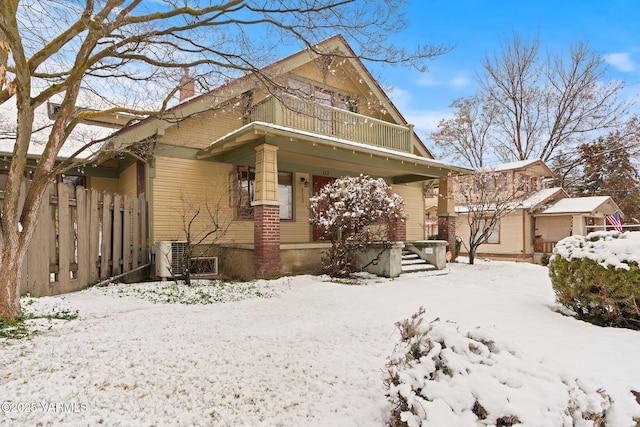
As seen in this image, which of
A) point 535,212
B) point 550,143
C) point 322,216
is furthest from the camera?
point 550,143

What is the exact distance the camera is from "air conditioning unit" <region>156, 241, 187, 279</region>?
351 inches

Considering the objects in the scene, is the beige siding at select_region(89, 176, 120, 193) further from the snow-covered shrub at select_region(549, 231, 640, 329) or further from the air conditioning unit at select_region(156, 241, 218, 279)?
the snow-covered shrub at select_region(549, 231, 640, 329)

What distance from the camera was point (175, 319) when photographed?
4871mm

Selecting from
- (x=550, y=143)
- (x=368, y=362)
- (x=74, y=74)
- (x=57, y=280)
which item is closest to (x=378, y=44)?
(x=74, y=74)

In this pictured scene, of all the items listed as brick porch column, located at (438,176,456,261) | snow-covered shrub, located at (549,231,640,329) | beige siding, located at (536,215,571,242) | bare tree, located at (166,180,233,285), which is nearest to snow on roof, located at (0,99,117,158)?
bare tree, located at (166,180,233,285)

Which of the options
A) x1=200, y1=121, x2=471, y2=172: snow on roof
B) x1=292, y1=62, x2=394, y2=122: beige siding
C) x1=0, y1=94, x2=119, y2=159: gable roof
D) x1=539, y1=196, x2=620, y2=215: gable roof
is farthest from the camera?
x1=539, y1=196, x2=620, y2=215: gable roof

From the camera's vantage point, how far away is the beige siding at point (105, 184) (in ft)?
38.4

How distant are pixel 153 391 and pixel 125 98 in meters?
6.20

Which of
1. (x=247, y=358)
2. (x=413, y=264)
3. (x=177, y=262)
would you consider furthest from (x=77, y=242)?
(x=413, y=264)

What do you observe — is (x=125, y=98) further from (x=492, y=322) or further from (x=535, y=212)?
(x=535, y=212)

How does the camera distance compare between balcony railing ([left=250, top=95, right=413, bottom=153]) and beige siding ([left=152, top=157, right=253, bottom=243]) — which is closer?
beige siding ([left=152, top=157, right=253, bottom=243])

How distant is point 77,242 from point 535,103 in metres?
29.0

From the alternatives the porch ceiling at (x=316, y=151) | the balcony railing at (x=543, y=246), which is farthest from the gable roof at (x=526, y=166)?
the porch ceiling at (x=316, y=151)

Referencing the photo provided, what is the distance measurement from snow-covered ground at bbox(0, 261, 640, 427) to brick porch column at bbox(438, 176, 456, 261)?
7804 mm
